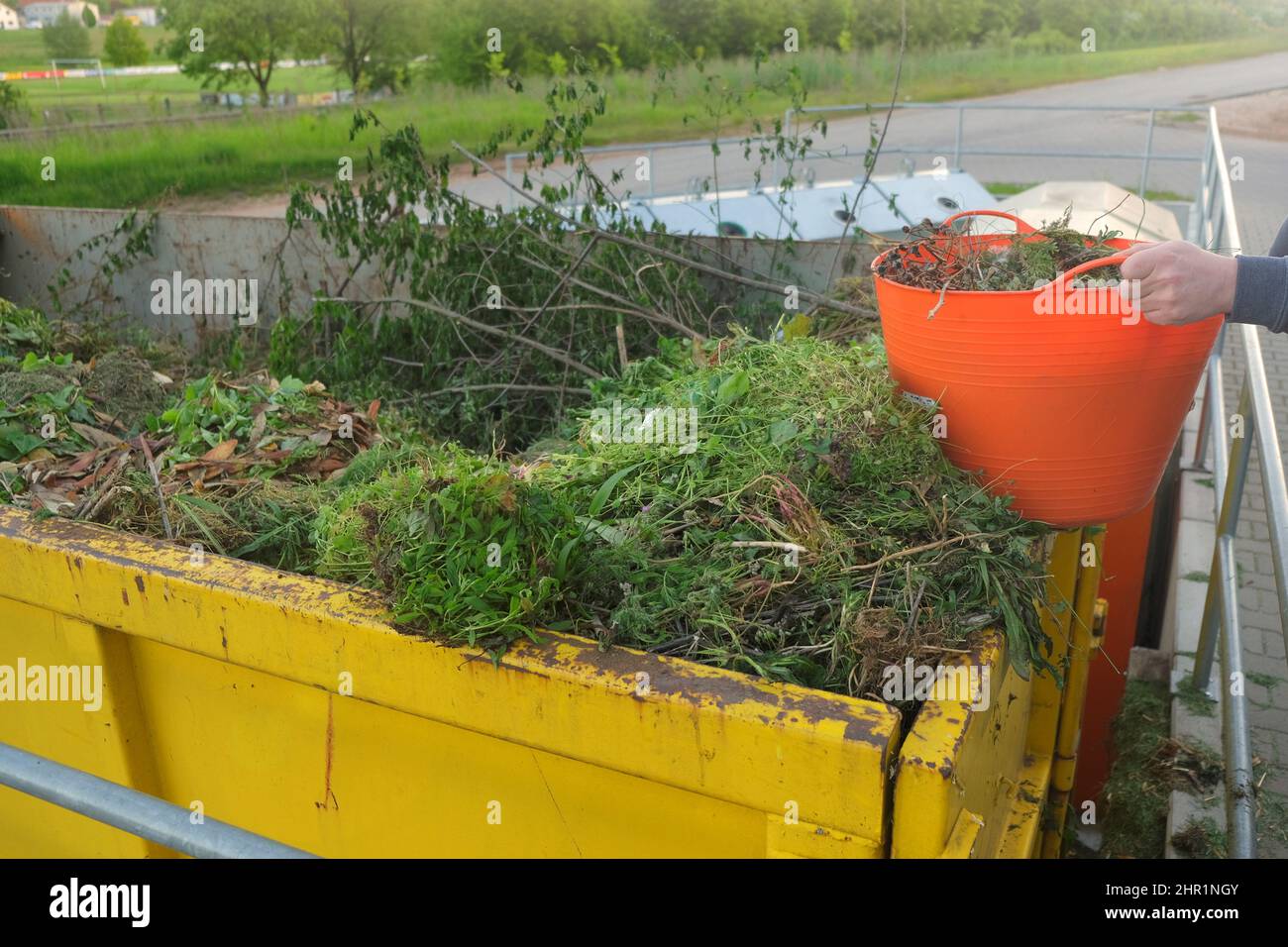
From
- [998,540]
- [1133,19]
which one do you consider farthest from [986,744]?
[1133,19]

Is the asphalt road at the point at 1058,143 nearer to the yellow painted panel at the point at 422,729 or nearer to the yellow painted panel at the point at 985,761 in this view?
the yellow painted panel at the point at 985,761

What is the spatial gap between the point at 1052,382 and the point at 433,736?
4.53 ft

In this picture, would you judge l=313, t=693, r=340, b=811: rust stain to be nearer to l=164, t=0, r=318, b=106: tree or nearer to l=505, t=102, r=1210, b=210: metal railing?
l=505, t=102, r=1210, b=210: metal railing

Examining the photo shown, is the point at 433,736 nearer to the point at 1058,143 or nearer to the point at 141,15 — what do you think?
the point at 1058,143

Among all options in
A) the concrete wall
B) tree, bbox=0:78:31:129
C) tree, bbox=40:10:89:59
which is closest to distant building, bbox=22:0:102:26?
tree, bbox=40:10:89:59

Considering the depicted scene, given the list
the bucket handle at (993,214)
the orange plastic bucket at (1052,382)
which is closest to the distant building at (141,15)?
the bucket handle at (993,214)

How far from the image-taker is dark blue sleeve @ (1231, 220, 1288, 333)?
183cm

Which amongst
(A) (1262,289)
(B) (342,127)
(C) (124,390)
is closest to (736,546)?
(A) (1262,289)

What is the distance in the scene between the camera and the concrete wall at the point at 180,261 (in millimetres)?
5301

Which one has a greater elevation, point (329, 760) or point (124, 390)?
point (124, 390)

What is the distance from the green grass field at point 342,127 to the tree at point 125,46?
6538mm

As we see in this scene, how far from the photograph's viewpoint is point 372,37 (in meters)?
27.8
